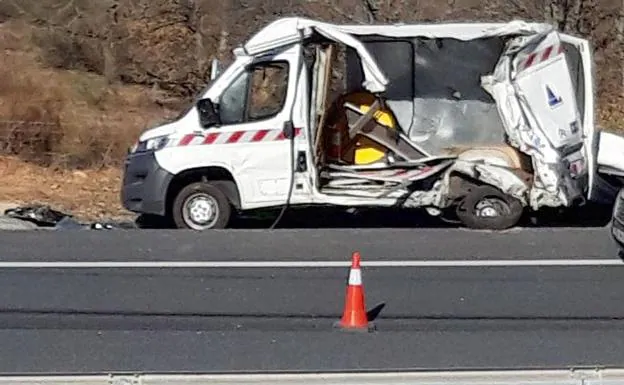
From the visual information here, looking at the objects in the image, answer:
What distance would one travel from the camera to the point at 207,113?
13.7 metres

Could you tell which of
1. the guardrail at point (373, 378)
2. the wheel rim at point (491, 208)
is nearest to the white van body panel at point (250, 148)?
the wheel rim at point (491, 208)

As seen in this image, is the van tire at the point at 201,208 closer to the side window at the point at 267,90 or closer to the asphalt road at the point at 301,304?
the asphalt road at the point at 301,304

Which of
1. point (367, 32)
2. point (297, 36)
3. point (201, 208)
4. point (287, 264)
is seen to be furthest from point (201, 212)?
point (367, 32)

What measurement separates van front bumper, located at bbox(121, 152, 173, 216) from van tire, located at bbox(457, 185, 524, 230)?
3.04 metres

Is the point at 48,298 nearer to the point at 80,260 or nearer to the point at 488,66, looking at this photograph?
the point at 80,260

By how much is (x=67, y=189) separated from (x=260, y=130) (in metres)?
4.30

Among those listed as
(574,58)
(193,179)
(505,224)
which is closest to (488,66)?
(574,58)

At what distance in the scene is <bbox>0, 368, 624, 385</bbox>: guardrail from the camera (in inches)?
182

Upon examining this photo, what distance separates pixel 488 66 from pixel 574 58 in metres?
1.28

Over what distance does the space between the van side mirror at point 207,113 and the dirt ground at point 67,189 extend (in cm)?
224

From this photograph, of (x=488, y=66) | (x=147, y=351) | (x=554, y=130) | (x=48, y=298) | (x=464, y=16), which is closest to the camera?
(x=147, y=351)

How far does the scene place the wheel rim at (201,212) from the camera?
46.1 ft

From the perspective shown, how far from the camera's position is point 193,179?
14094mm

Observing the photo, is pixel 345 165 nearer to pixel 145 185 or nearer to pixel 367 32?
pixel 367 32
